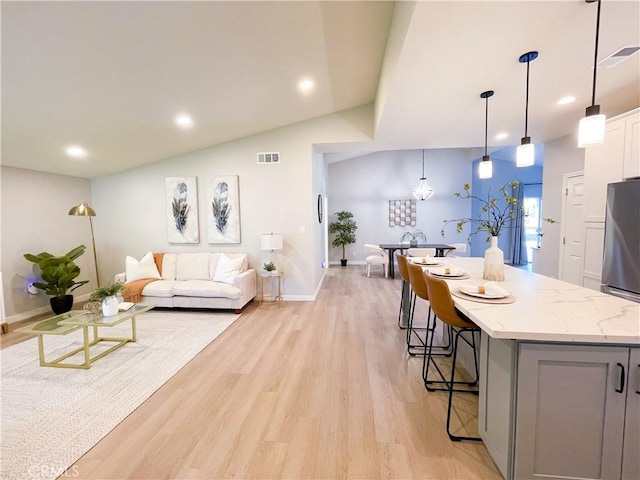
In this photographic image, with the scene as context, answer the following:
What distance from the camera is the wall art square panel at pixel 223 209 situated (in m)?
4.75

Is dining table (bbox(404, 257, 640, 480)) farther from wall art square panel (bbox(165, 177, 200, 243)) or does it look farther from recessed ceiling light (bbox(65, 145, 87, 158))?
recessed ceiling light (bbox(65, 145, 87, 158))

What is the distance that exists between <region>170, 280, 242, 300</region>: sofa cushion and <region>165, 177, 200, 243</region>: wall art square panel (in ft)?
3.38

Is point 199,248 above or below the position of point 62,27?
below

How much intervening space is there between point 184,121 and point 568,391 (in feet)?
14.7

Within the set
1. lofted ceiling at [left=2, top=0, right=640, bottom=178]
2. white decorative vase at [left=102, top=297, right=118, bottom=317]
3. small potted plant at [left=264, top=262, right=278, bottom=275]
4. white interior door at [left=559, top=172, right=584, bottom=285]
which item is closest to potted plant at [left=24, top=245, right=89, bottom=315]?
lofted ceiling at [left=2, top=0, right=640, bottom=178]

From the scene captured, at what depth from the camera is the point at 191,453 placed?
1.67 meters

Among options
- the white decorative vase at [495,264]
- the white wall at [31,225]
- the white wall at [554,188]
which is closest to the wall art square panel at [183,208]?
the white wall at [31,225]

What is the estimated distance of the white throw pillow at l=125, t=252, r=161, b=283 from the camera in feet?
14.8

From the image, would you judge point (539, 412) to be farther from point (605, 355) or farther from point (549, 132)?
point (549, 132)

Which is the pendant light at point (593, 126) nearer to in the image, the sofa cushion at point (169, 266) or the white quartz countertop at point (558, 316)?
the white quartz countertop at point (558, 316)

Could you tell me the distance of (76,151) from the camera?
3.96 m

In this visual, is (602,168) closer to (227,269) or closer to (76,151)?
(227,269)

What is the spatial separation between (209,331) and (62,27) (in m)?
3.14

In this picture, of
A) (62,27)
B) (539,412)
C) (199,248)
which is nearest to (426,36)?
(539,412)
